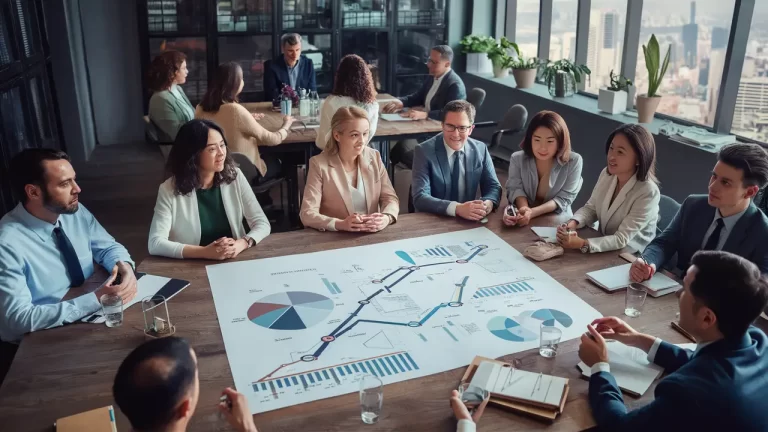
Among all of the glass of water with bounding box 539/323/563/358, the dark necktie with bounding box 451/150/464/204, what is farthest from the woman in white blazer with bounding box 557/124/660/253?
the glass of water with bounding box 539/323/563/358

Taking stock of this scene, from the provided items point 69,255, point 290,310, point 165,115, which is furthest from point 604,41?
point 69,255

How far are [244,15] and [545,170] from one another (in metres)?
4.86

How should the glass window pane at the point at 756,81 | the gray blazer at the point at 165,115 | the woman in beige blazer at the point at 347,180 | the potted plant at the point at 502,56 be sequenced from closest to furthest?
1. the woman in beige blazer at the point at 347,180
2. the glass window pane at the point at 756,81
3. the gray blazer at the point at 165,115
4. the potted plant at the point at 502,56

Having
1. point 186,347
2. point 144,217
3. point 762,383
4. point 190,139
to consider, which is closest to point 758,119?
point 762,383

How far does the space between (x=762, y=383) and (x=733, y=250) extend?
1.17 metres

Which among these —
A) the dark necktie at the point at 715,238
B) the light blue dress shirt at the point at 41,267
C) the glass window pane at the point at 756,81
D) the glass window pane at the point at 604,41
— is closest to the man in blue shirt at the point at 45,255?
the light blue dress shirt at the point at 41,267

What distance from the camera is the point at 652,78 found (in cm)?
529

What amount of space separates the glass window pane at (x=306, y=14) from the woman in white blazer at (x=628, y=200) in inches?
199

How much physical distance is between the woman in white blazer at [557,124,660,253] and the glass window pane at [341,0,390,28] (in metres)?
5.03

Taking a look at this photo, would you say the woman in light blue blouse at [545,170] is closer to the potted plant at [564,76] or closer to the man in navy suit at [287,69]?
the potted plant at [564,76]

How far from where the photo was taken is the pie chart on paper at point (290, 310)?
92.8 inches

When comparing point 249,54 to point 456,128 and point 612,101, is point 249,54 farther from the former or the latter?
point 456,128

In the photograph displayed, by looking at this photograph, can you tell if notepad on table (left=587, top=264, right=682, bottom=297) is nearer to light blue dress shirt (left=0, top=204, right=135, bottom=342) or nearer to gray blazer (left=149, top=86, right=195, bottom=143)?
light blue dress shirt (left=0, top=204, right=135, bottom=342)

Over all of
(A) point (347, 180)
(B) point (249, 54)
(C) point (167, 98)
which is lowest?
(A) point (347, 180)
